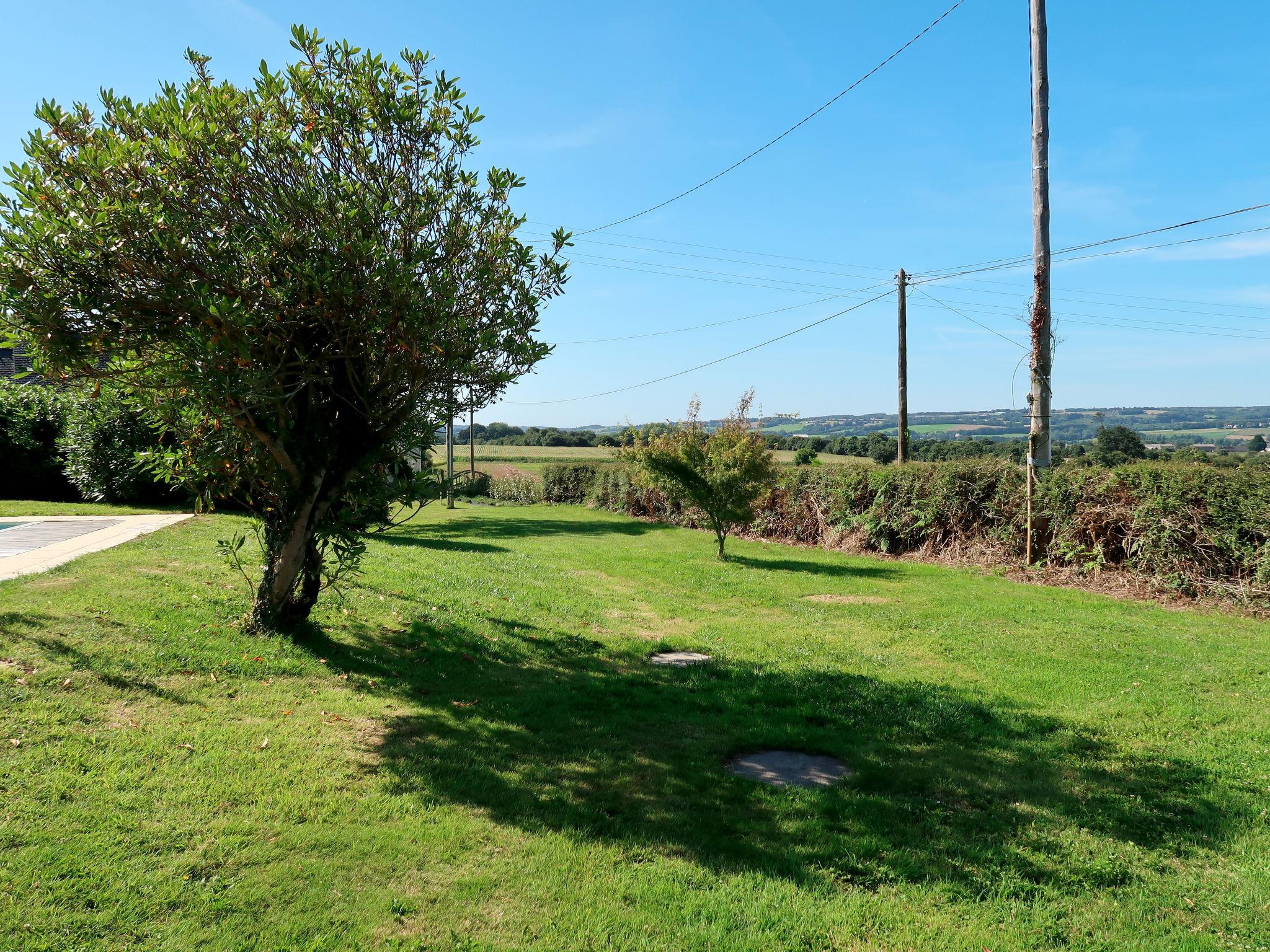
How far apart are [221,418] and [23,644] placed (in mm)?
2075

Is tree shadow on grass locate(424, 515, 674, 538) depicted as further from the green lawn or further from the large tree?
the large tree

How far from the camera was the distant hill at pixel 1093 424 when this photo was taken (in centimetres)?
1476

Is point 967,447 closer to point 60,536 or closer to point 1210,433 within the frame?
point 1210,433

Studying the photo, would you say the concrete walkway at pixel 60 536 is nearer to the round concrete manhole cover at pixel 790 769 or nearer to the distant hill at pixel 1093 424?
the round concrete manhole cover at pixel 790 769

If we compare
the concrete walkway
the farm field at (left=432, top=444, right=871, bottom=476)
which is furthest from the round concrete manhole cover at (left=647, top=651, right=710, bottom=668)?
the farm field at (left=432, top=444, right=871, bottom=476)

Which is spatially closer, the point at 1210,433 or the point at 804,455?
the point at 1210,433

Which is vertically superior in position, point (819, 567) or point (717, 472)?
point (717, 472)

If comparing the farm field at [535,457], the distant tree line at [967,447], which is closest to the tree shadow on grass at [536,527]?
the distant tree line at [967,447]

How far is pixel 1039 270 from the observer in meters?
13.5

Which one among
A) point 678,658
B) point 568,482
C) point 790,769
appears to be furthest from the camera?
point 568,482

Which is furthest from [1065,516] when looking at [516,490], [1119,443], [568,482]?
[516,490]

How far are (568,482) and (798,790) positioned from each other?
90.2ft

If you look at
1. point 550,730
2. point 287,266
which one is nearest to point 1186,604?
point 550,730

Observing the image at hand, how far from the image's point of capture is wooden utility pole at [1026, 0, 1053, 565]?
1322cm
